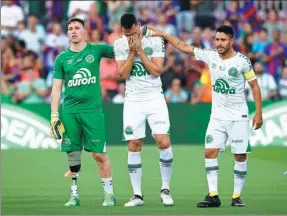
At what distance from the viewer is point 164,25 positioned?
26125 millimetres

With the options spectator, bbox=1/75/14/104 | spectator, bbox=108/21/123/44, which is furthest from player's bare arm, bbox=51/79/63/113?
spectator, bbox=108/21/123/44

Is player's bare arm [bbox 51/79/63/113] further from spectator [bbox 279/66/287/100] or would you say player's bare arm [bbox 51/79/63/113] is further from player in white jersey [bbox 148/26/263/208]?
spectator [bbox 279/66/287/100]

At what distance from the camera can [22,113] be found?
76.1ft

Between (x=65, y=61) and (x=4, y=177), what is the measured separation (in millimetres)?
4782

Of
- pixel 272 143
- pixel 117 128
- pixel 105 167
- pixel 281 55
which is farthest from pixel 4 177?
pixel 281 55

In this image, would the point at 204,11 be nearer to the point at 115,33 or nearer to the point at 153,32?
the point at 115,33

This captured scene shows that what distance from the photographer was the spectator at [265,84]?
2434cm

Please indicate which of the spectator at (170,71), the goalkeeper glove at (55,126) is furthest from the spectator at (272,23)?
the goalkeeper glove at (55,126)

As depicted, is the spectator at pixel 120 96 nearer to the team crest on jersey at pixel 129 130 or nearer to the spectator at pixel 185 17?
the spectator at pixel 185 17

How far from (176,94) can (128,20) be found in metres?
12.3

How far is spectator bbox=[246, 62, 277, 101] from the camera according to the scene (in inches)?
958

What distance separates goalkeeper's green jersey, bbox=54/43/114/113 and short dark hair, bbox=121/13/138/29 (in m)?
0.54

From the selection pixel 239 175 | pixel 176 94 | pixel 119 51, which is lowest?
pixel 239 175

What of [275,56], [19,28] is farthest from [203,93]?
[19,28]
